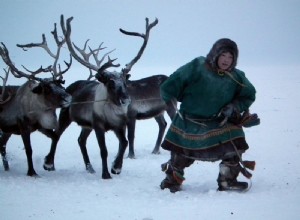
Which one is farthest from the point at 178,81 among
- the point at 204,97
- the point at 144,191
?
the point at 144,191

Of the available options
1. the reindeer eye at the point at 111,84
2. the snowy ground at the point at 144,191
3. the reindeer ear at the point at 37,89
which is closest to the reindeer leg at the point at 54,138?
the snowy ground at the point at 144,191

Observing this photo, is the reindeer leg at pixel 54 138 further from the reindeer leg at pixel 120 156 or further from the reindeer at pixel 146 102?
the reindeer at pixel 146 102

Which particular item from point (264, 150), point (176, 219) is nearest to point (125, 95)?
point (176, 219)

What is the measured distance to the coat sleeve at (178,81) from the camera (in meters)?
4.52

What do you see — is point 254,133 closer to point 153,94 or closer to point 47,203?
point 153,94

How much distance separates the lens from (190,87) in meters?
4.58

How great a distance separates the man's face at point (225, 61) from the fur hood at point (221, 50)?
33 millimetres

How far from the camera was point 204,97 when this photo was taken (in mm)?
4551

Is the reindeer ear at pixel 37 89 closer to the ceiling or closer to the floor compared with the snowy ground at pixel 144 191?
closer to the ceiling

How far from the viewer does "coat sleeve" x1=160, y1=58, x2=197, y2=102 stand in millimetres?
4516

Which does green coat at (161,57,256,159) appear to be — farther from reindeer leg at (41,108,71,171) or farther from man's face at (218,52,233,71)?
reindeer leg at (41,108,71,171)

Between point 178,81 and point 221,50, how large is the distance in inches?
21.5

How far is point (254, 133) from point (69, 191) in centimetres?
579

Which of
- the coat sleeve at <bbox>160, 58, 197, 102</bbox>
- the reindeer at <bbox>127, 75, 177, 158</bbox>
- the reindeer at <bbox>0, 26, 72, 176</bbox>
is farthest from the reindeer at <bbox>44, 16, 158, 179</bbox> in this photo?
the reindeer at <bbox>127, 75, 177, 158</bbox>
